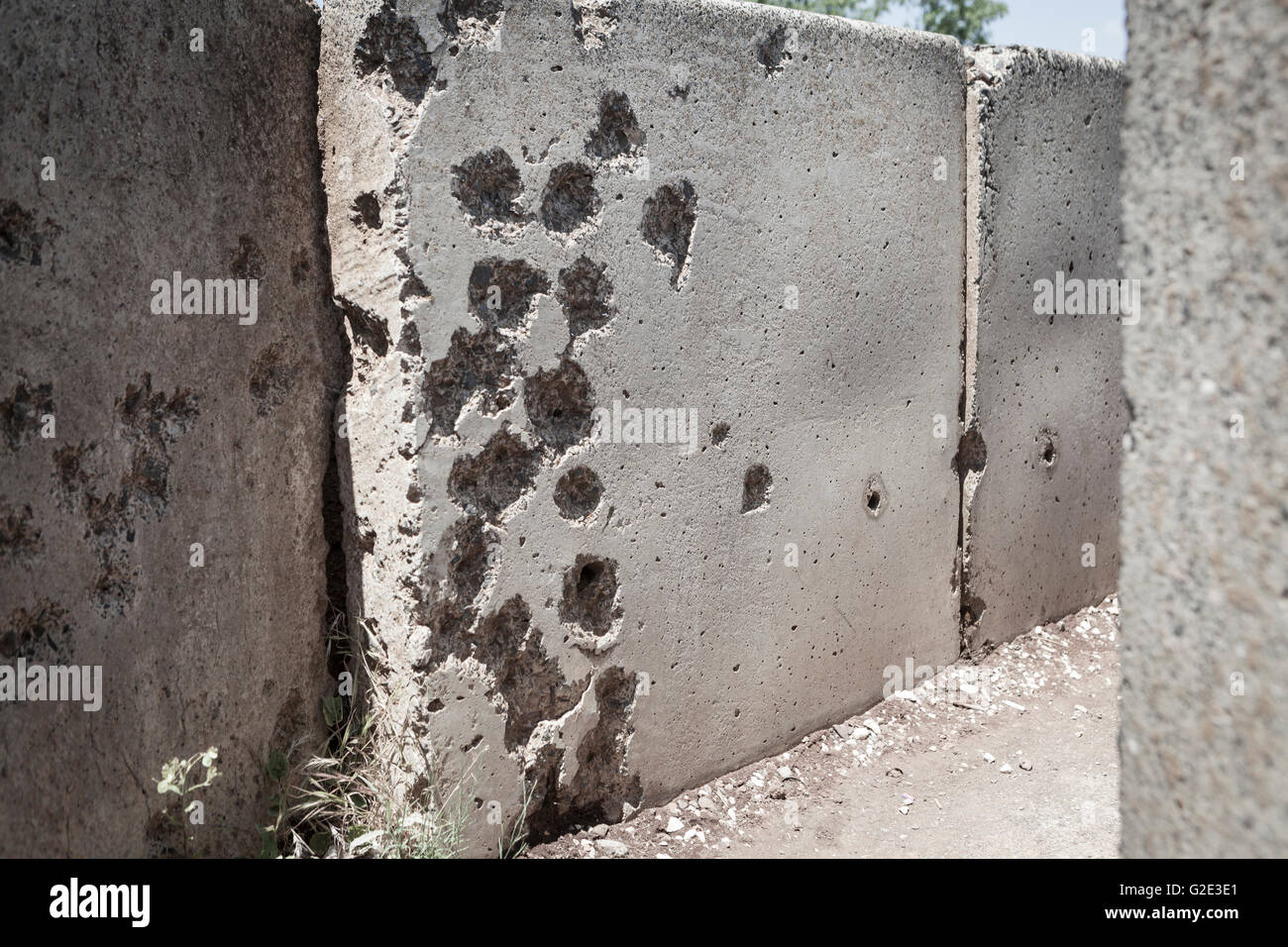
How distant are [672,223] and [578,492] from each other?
772 millimetres

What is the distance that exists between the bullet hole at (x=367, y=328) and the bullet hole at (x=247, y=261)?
21 centimetres

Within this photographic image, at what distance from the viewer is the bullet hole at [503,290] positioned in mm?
2506

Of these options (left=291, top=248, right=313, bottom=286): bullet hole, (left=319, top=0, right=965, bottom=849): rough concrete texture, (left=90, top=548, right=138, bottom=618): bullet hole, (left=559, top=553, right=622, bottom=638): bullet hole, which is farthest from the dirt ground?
(left=291, top=248, right=313, bottom=286): bullet hole

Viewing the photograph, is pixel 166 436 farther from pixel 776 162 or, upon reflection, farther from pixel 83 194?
pixel 776 162

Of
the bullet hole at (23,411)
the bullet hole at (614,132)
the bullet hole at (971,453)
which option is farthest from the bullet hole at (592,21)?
the bullet hole at (971,453)

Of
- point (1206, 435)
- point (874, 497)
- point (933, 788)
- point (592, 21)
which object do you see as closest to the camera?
point (1206, 435)

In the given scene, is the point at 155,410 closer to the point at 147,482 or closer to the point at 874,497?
the point at 147,482

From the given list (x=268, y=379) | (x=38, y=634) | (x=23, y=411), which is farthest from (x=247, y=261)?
(x=38, y=634)

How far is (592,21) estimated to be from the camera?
264 cm

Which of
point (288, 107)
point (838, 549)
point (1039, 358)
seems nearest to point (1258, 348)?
point (288, 107)

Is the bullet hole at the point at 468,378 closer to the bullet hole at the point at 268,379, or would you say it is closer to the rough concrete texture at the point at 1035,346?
the bullet hole at the point at 268,379

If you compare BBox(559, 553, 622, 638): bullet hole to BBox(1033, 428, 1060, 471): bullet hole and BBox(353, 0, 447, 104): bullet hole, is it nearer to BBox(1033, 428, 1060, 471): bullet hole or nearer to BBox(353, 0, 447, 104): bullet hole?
BBox(353, 0, 447, 104): bullet hole

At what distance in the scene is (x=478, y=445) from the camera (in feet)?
8.32

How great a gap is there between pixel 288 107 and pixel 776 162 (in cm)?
134
